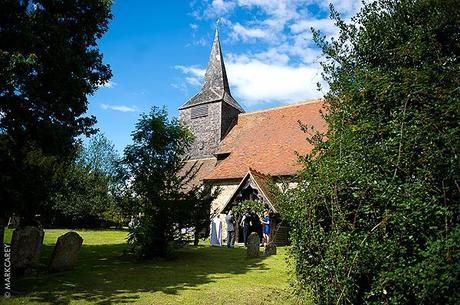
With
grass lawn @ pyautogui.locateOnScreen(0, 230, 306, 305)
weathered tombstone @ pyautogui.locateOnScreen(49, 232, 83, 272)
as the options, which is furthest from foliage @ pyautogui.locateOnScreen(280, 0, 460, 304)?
weathered tombstone @ pyautogui.locateOnScreen(49, 232, 83, 272)

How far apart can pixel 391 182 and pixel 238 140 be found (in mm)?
21101

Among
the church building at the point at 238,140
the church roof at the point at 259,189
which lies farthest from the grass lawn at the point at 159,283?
the church building at the point at 238,140

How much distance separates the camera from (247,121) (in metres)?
27.3

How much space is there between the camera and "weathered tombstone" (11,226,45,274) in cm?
831

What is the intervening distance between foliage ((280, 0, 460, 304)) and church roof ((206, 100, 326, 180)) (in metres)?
14.0

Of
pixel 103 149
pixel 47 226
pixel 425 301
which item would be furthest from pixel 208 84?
pixel 425 301

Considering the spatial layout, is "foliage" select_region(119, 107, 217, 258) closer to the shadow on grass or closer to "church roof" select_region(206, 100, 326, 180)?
the shadow on grass

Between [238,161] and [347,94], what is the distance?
57.7 feet

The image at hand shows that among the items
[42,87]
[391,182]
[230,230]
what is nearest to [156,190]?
[42,87]

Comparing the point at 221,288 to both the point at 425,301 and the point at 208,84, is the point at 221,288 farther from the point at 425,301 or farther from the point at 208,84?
the point at 208,84

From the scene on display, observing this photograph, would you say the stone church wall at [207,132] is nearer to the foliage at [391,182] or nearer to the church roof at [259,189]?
the church roof at [259,189]

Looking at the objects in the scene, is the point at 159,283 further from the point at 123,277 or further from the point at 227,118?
the point at 227,118

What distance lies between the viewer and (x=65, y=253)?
358 inches

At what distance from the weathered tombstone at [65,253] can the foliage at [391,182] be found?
Answer: 6.55m
